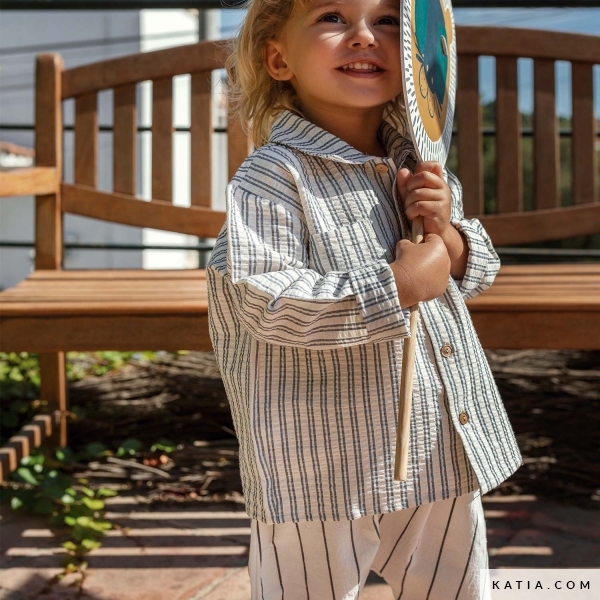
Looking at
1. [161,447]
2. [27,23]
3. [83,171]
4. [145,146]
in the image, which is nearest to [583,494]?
[161,447]

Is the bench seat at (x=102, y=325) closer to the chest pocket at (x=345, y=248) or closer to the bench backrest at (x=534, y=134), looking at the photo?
the chest pocket at (x=345, y=248)

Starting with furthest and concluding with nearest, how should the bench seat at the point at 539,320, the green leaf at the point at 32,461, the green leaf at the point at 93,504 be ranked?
the green leaf at the point at 32,461, the green leaf at the point at 93,504, the bench seat at the point at 539,320

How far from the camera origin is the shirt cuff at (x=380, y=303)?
3.70 ft

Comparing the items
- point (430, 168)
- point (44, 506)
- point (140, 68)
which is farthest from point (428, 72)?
point (44, 506)

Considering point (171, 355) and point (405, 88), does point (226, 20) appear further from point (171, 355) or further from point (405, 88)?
point (405, 88)

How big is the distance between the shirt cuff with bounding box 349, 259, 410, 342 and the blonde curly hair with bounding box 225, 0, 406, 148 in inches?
15.3

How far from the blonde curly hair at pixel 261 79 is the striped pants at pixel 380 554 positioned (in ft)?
2.21

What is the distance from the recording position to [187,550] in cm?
202

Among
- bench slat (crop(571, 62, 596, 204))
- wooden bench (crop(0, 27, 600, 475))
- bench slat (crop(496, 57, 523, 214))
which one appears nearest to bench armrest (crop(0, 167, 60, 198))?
wooden bench (crop(0, 27, 600, 475))

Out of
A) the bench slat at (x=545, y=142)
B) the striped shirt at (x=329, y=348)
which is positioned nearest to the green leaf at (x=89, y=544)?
the striped shirt at (x=329, y=348)

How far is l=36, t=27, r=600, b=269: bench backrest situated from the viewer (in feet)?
7.77

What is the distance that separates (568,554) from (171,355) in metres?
1.73

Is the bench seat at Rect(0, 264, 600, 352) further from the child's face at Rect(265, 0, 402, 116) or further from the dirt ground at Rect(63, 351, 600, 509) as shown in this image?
the dirt ground at Rect(63, 351, 600, 509)

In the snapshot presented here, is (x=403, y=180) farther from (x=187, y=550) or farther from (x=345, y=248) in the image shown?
(x=187, y=550)
